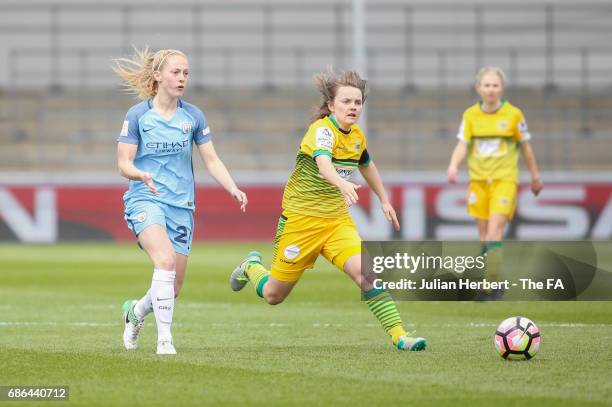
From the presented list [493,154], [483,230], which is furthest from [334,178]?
[483,230]

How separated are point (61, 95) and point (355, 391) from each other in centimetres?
2361

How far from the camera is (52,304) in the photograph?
1248 cm

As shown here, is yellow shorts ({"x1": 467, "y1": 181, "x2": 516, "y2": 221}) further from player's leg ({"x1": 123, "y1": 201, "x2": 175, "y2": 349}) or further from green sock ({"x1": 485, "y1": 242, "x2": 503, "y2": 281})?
player's leg ({"x1": 123, "y1": 201, "x2": 175, "y2": 349})

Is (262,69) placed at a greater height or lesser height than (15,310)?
greater

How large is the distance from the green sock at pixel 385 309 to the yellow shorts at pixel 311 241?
303 millimetres

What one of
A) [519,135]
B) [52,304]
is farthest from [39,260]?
[519,135]

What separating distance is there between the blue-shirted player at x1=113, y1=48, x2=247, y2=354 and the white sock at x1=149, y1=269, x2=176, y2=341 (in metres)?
0.04

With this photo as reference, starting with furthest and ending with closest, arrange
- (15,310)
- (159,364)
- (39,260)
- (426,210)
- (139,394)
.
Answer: (426,210) → (39,260) → (15,310) → (159,364) → (139,394)

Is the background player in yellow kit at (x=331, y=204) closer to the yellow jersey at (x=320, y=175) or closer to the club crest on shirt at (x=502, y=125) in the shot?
the yellow jersey at (x=320, y=175)

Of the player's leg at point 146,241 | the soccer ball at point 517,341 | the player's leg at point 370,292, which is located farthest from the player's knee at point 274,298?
the soccer ball at point 517,341

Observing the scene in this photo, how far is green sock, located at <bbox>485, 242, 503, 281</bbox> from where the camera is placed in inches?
489

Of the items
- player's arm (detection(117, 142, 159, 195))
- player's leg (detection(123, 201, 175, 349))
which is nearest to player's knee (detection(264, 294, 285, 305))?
player's leg (detection(123, 201, 175, 349))

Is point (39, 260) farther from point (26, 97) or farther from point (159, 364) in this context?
point (159, 364)

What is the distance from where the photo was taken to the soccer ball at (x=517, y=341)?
759 centimetres
